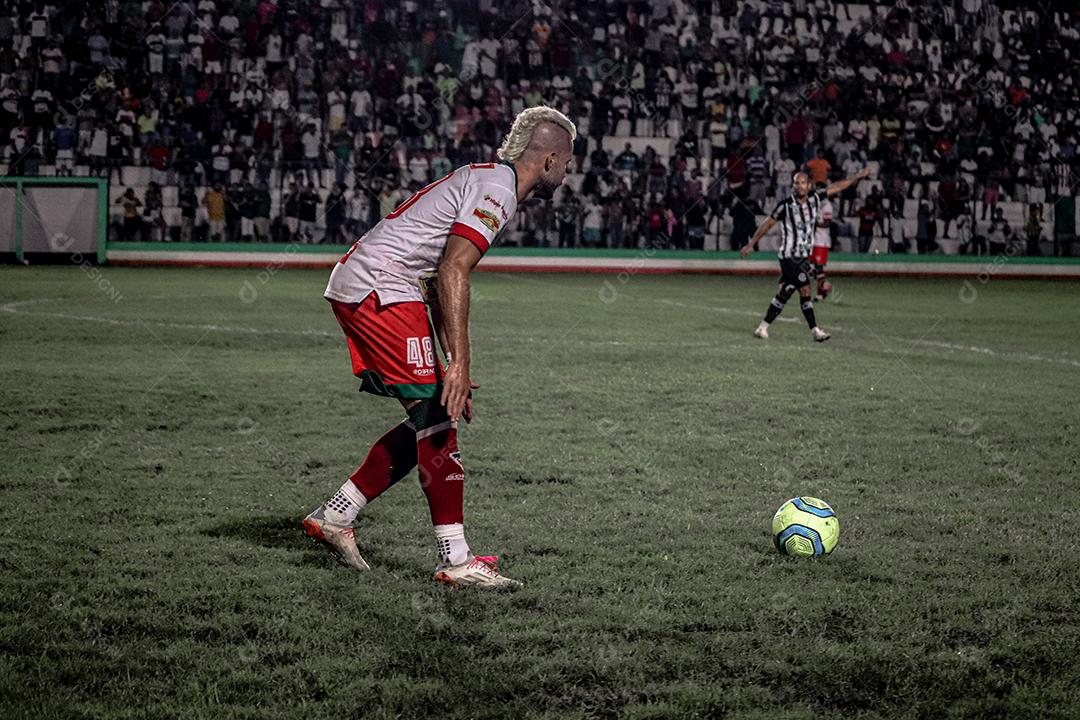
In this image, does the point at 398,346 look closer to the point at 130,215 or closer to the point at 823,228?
the point at 823,228

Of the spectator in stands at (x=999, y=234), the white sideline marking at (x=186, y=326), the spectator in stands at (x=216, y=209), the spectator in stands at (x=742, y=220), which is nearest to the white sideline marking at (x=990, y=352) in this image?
the white sideline marking at (x=186, y=326)

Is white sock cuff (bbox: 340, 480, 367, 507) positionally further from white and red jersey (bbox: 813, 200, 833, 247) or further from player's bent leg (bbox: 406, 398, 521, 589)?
white and red jersey (bbox: 813, 200, 833, 247)

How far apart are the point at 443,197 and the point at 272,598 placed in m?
1.56

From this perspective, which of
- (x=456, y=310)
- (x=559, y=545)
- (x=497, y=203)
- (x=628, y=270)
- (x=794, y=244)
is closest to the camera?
(x=456, y=310)

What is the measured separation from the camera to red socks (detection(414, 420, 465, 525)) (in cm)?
440

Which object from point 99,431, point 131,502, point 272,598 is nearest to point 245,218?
point 99,431

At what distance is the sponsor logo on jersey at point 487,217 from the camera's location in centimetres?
413

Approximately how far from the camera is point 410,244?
441cm

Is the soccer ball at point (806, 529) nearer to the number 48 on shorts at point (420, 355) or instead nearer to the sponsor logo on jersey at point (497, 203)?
the number 48 on shorts at point (420, 355)

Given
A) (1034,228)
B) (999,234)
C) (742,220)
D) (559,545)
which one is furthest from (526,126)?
(1034,228)

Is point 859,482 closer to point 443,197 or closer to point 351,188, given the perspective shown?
point 443,197

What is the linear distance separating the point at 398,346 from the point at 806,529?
5.87 ft

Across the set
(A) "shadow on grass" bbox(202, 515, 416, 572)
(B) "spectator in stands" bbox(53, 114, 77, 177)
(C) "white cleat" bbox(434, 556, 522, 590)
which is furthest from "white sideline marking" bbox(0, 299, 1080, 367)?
(B) "spectator in stands" bbox(53, 114, 77, 177)

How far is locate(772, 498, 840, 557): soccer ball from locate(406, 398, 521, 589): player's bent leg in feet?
4.01
